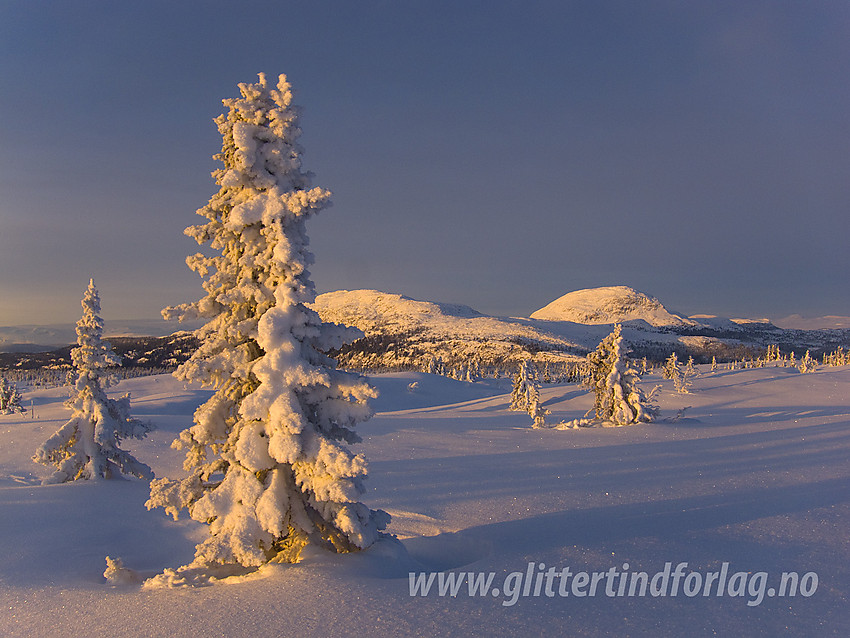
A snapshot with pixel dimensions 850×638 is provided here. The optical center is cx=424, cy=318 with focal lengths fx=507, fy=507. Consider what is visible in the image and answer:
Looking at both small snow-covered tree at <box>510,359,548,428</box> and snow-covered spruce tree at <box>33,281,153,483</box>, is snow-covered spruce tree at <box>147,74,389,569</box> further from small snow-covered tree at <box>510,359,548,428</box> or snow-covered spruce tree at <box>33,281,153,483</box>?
small snow-covered tree at <box>510,359,548,428</box>

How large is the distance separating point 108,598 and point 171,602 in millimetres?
1058

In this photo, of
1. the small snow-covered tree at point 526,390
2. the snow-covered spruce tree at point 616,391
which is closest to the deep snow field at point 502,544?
the snow-covered spruce tree at point 616,391

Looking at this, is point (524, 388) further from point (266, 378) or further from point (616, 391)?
point (266, 378)

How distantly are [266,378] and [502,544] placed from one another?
4.62 m

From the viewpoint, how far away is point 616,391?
27047mm

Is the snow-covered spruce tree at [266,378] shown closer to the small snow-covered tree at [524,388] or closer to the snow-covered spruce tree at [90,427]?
the snow-covered spruce tree at [90,427]

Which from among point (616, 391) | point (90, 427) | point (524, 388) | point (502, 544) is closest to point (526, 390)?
point (524, 388)

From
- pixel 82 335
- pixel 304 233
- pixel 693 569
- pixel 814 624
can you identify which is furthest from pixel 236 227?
pixel 82 335

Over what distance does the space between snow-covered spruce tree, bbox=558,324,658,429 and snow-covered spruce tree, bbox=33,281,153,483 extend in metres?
19.3

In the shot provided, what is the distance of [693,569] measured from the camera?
22.4ft

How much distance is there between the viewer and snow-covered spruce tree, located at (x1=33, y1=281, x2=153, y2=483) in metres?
15.5

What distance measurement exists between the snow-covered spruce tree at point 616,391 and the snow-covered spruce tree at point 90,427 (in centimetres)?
1925

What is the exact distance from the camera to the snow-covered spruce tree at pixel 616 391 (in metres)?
26.0

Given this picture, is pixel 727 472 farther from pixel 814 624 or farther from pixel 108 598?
pixel 108 598
